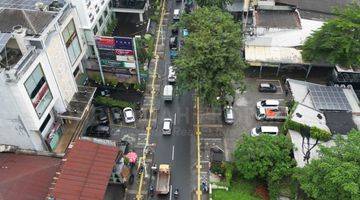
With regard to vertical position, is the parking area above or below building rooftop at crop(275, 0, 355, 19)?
below

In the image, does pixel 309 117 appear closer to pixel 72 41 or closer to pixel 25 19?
pixel 72 41

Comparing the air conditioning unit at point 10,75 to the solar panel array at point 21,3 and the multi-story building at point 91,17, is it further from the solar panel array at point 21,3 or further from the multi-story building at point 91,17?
the multi-story building at point 91,17

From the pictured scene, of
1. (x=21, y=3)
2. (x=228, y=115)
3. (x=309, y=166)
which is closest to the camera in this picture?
(x=309, y=166)

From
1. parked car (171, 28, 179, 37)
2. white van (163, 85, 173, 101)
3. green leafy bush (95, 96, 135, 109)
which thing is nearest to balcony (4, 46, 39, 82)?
green leafy bush (95, 96, 135, 109)

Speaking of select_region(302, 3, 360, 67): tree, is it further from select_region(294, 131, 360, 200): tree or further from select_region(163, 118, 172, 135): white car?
select_region(163, 118, 172, 135): white car

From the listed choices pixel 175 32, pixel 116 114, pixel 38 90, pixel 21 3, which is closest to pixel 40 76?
pixel 38 90

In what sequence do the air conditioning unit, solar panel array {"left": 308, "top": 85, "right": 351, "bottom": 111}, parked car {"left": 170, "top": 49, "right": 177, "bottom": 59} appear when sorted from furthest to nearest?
parked car {"left": 170, "top": 49, "right": 177, "bottom": 59}
solar panel array {"left": 308, "top": 85, "right": 351, "bottom": 111}
the air conditioning unit

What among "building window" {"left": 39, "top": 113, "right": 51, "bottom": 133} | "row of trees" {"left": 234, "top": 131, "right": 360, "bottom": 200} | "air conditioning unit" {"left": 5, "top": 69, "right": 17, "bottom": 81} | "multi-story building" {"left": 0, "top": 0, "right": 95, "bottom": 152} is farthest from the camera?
"building window" {"left": 39, "top": 113, "right": 51, "bottom": 133}
